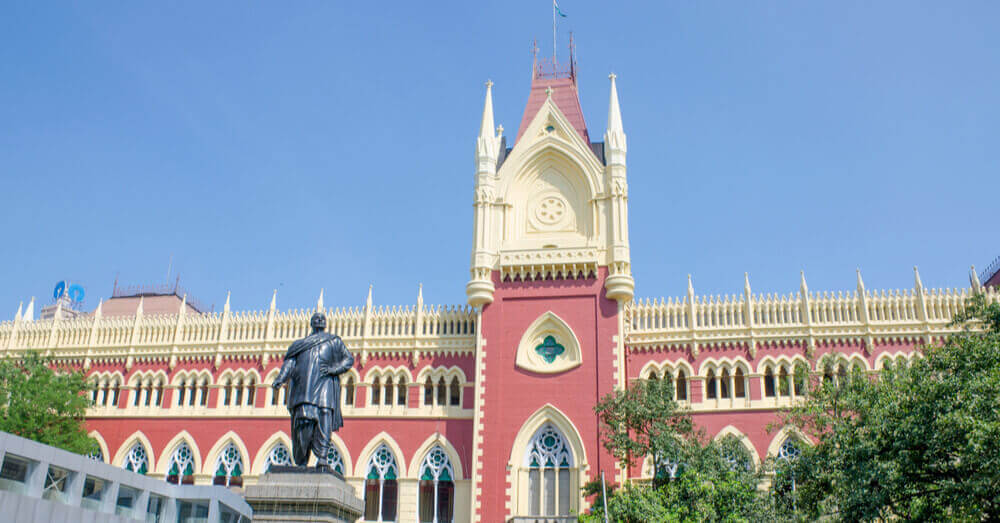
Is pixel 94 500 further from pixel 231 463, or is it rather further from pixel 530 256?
pixel 530 256

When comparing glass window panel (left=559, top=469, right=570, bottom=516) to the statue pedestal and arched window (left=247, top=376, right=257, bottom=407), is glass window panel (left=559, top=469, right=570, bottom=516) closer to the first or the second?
arched window (left=247, top=376, right=257, bottom=407)

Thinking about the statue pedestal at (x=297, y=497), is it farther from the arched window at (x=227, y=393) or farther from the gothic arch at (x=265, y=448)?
the arched window at (x=227, y=393)

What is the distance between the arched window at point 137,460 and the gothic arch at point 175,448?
0.94 metres

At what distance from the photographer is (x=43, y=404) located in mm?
34719

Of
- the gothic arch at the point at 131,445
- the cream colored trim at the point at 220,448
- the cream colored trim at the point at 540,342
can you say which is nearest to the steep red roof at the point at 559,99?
the cream colored trim at the point at 540,342

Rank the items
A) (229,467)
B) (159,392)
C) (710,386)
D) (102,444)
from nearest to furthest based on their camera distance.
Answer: (710,386) → (229,467) → (102,444) → (159,392)

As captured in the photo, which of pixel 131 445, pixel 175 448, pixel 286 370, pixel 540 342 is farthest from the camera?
pixel 131 445

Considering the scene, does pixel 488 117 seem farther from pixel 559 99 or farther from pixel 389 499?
pixel 389 499

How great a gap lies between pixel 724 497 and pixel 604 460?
6435mm

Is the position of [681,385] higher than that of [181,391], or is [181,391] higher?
[181,391]

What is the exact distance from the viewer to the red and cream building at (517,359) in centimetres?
3138

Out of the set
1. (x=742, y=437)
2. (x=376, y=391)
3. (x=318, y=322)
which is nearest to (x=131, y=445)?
(x=376, y=391)

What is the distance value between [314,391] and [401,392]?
2044 centimetres

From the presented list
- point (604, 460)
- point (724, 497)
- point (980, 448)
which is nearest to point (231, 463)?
point (604, 460)
